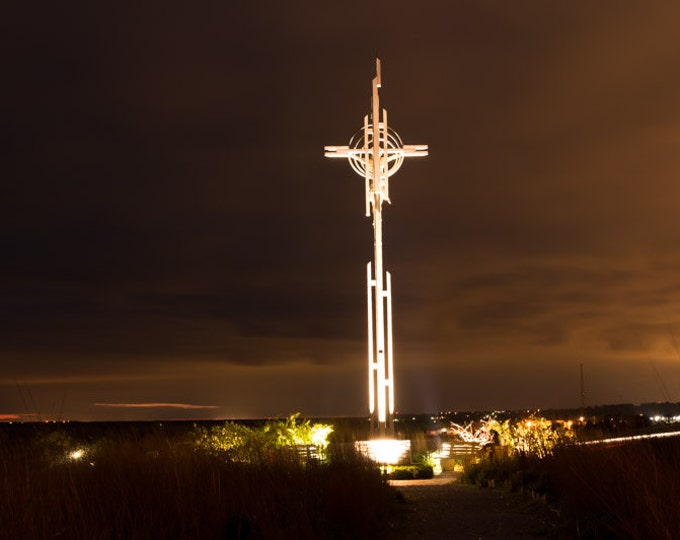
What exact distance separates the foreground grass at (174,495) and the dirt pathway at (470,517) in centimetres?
51

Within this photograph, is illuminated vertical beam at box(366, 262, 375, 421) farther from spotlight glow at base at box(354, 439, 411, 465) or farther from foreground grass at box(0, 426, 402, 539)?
foreground grass at box(0, 426, 402, 539)

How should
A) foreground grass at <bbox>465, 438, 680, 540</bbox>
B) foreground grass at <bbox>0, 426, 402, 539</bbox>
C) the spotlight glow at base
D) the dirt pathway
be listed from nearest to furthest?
foreground grass at <bbox>0, 426, 402, 539</bbox> → foreground grass at <bbox>465, 438, 680, 540</bbox> → the dirt pathway → the spotlight glow at base

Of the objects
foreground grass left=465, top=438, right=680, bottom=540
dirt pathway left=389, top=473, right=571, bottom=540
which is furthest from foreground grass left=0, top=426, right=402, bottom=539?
foreground grass left=465, top=438, right=680, bottom=540

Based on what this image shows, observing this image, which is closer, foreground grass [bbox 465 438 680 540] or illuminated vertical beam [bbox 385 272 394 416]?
foreground grass [bbox 465 438 680 540]

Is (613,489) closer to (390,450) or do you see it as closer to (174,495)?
(174,495)

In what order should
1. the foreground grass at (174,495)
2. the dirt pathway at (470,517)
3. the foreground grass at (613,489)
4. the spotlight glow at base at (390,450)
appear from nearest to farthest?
the foreground grass at (174,495)
the foreground grass at (613,489)
the dirt pathway at (470,517)
the spotlight glow at base at (390,450)

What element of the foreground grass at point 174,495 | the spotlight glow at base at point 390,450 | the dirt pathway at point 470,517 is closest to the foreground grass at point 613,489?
the dirt pathway at point 470,517

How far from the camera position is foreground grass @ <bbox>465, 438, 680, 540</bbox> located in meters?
7.21

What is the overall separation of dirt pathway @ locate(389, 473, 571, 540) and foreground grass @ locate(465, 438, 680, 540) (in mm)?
303

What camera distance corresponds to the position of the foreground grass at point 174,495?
7066 mm

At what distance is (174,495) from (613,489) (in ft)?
13.4

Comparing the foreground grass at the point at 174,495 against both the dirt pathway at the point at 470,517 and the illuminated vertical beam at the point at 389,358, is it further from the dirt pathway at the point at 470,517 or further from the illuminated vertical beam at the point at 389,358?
the illuminated vertical beam at the point at 389,358

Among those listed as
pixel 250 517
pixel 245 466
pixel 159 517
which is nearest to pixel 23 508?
pixel 159 517

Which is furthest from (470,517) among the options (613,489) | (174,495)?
(174,495)
